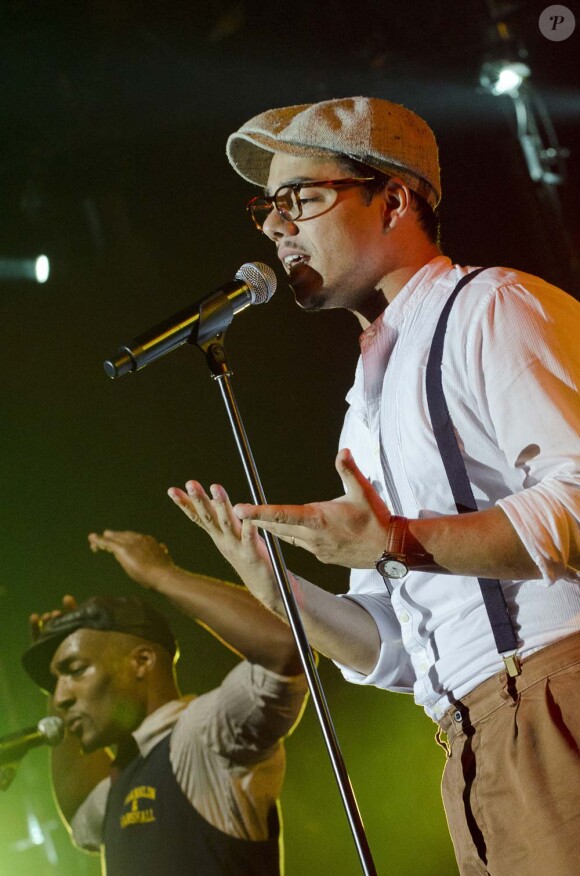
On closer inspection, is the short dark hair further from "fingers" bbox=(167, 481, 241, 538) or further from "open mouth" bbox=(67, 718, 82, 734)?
"open mouth" bbox=(67, 718, 82, 734)

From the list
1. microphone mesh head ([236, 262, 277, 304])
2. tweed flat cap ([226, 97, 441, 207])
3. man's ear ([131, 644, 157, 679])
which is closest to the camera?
microphone mesh head ([236, 262, 277, 304])

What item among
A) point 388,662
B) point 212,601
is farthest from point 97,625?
point 388,662

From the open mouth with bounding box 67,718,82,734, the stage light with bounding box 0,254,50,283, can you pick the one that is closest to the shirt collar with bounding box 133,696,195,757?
the open mouth with bounding box 67,718,82,734

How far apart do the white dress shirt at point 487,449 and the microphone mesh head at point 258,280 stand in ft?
0.88

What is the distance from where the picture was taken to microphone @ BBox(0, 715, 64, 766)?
3.09 meters

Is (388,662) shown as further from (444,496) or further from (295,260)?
(295,260)

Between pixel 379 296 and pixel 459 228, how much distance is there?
1.98 meters

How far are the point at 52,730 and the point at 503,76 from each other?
11.3ft

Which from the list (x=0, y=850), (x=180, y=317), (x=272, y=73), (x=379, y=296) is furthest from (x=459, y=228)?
(x=0, y=850)

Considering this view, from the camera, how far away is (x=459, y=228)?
3.57 metres

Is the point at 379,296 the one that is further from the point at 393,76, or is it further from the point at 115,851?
the point at 393,76

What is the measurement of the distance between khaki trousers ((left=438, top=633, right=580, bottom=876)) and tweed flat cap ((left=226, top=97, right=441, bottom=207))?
1.08 m
